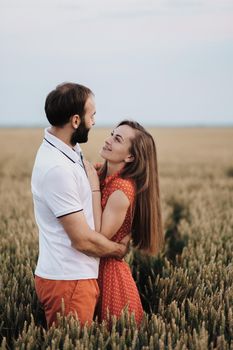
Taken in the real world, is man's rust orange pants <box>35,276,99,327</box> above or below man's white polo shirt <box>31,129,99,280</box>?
→ below

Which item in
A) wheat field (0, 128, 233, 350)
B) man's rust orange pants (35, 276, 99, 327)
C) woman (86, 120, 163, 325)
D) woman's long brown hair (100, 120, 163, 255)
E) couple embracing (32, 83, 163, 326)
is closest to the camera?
wheat field (0, 128, 233, 350)

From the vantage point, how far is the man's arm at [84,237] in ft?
10.7

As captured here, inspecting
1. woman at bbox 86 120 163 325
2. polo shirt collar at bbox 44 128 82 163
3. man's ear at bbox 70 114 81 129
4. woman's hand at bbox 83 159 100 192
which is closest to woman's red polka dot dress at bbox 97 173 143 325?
woman at bbox 86 120 163 325

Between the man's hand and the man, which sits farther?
the man's hand

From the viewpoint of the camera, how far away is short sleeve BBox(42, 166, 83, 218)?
321 centimetres

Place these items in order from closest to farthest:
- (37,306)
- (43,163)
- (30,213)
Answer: (43,163), (37,306), (30,213)

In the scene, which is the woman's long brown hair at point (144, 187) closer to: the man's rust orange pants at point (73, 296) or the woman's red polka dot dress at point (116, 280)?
the woman's red polka dot dress at point (116, 280)

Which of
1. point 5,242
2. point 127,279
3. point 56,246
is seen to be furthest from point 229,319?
point 5,242

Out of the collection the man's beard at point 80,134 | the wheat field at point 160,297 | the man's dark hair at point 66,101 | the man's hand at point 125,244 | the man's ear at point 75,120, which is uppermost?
the man's dark hair at point 66,101

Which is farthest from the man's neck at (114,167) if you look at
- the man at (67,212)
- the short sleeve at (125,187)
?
the man at (67,212)

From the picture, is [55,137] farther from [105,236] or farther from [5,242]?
[5,242]

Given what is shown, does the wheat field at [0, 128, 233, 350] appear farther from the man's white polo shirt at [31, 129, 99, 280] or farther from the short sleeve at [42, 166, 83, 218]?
the short sleeve at [42, 166, 83, 218]

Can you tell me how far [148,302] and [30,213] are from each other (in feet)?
12.2

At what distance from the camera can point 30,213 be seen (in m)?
8.15
